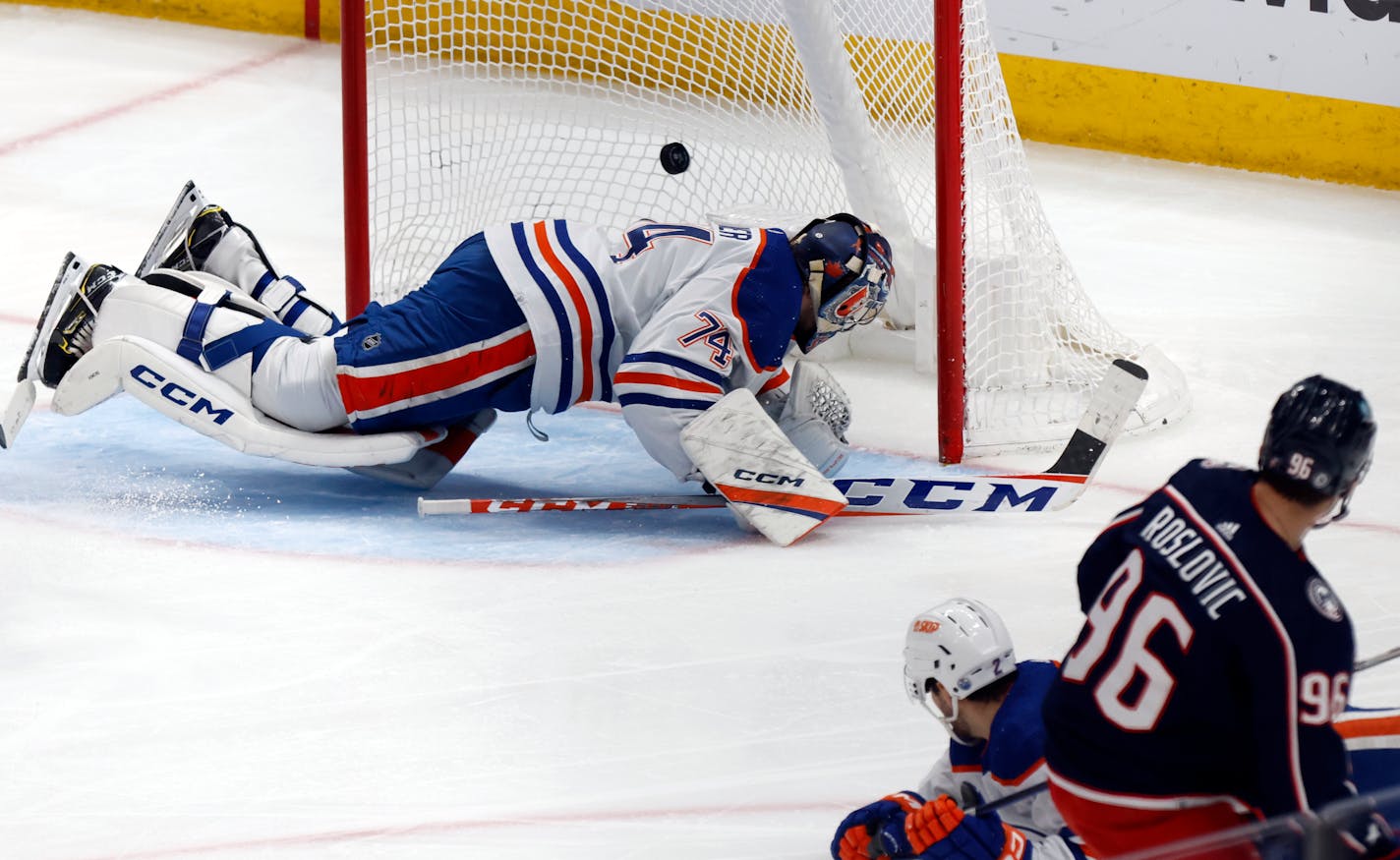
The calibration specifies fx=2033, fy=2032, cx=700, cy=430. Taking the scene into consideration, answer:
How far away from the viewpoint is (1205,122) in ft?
23.5

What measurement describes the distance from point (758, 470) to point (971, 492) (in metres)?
0.49

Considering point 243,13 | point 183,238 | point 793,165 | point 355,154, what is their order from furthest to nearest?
point 243,13 → point 793,165 → point 355,154 → point 183,238

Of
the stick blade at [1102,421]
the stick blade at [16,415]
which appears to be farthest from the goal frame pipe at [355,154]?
the stick blade at [1102,421]

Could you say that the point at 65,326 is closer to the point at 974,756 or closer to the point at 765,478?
the point at 765,478

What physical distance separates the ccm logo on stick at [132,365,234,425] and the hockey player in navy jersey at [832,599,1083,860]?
1946 mm

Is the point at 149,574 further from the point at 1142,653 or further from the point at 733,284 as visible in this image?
the point at 1142,653

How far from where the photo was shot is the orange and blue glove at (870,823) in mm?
2535

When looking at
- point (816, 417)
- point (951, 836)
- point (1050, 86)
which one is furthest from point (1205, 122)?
point (951, 836)

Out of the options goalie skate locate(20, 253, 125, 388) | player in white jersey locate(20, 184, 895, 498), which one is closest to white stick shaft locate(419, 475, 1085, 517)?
player in white jersey locate(20, 184, 895, 498)

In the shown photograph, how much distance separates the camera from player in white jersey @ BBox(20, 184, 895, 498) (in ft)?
12.8

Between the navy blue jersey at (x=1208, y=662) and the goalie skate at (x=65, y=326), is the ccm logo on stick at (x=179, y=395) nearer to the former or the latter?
the goalie skate at (x=65, y=326)

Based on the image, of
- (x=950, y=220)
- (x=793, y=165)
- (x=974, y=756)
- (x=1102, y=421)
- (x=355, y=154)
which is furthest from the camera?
(x=793, y=165)

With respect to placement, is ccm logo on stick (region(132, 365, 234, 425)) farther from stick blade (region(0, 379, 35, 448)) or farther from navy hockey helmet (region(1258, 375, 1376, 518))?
navy hockey helmet (region(1258, 375, 1376, 518))

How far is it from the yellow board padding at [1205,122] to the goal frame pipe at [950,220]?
2.94m
